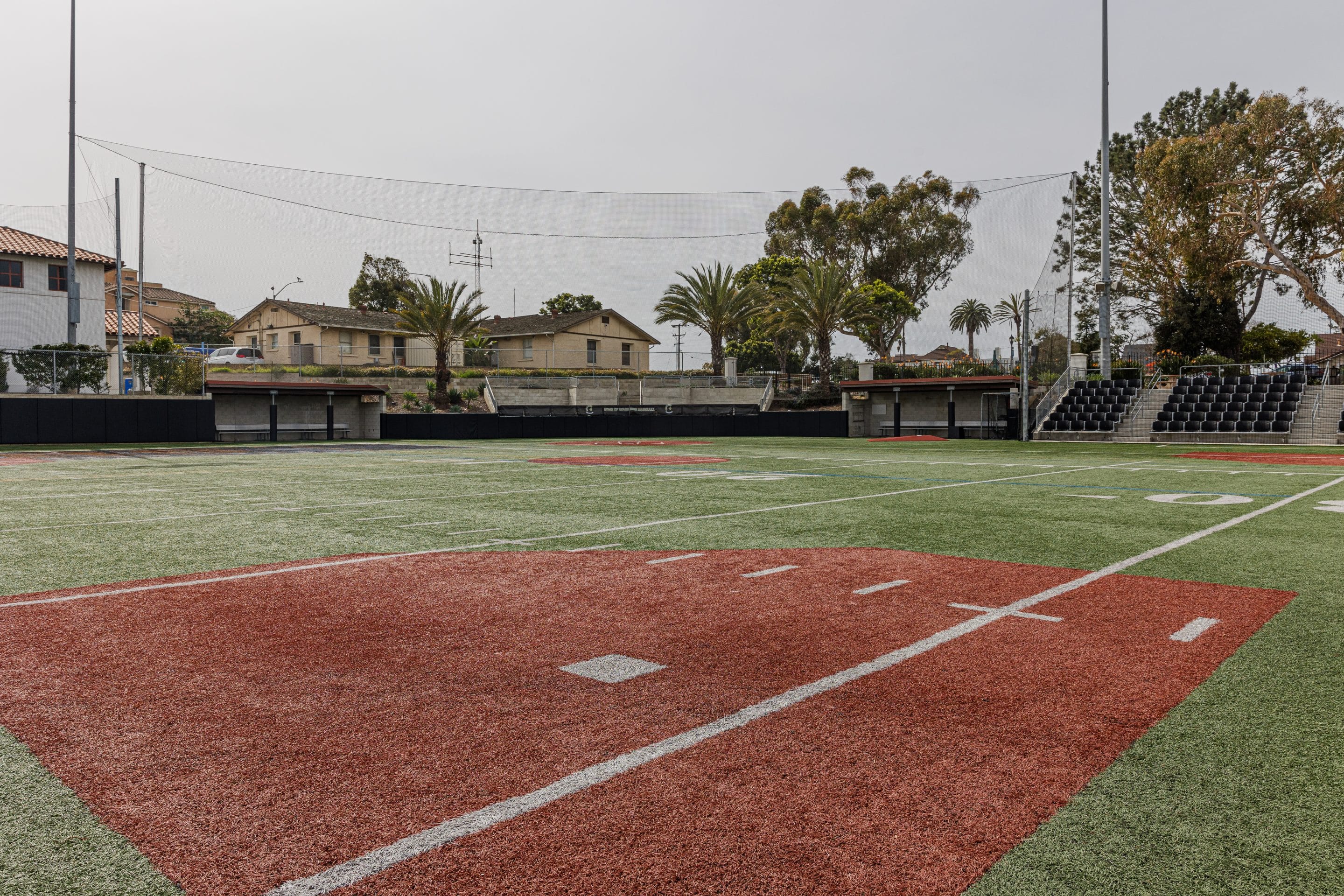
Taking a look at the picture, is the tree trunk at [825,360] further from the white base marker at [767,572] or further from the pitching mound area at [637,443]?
the white base marker at [767,572]

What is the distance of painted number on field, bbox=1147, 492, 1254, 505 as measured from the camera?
36.2 feet

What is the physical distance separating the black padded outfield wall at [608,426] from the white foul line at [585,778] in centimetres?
3556

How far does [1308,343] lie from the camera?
6191 centimetres

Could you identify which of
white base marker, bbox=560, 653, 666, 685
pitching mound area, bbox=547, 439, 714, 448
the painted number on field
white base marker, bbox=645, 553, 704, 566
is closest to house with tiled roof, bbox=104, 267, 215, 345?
pitching mound area, bbox=547, 439, 714, 448

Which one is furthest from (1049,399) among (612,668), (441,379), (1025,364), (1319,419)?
(612,668)

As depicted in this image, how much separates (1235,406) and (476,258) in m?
42.6

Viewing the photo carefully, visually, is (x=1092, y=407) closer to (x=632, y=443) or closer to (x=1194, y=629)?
(x=632, y=443)

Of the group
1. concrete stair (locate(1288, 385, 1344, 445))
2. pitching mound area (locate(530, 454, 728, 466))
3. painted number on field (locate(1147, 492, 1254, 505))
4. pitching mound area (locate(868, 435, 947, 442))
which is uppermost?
concrete stair (locate(1288, 385, 1344, 445))

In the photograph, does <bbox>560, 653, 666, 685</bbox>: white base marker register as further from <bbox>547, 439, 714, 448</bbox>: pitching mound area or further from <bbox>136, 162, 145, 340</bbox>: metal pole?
<bbox>136, 162, 145, 340</bbox>: metal pole

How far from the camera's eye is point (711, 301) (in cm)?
5459

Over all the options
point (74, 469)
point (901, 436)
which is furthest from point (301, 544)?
point (901, 436)

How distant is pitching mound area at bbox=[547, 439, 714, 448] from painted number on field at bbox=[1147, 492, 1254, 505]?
19.5 m

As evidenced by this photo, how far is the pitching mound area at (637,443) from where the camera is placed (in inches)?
1225

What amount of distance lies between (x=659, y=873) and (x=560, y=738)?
999 mm
